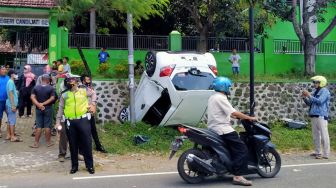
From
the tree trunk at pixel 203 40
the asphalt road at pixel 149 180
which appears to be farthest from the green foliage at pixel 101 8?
the tree trunk at pixel 203 40

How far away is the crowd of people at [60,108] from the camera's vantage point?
9.09 m

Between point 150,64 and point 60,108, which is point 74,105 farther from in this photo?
point 150,64

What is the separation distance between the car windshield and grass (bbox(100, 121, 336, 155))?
4.89ft

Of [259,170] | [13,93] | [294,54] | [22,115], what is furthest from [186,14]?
[259,170]

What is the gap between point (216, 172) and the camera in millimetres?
8156

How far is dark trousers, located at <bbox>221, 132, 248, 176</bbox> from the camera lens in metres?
8.16

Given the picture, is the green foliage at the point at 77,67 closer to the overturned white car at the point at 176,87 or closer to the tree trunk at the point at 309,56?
the overturned white car at the point at 176,87

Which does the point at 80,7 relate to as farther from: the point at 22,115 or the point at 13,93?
the point at 22,115

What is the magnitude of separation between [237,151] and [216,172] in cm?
50

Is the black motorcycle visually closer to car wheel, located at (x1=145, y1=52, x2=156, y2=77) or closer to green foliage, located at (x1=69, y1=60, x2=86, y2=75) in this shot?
car wheel, located at (x1=145, y1=52, x2=156, y2=77)

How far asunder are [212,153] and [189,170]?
49 cm

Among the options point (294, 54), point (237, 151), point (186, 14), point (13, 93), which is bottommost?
point (237, 151)

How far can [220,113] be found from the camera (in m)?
8.23

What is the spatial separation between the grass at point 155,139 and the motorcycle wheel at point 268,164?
345 centimetres
